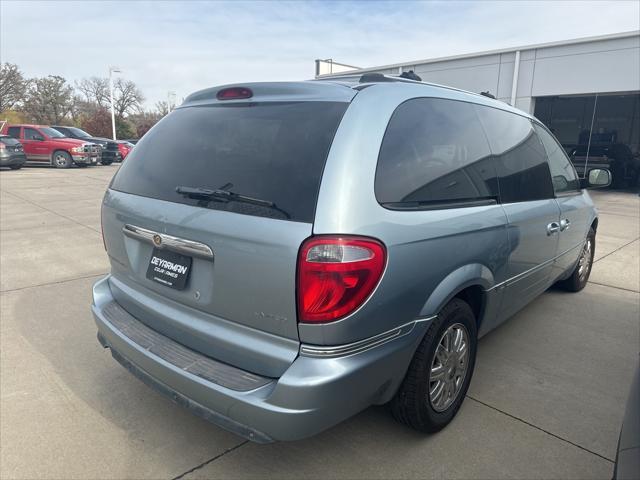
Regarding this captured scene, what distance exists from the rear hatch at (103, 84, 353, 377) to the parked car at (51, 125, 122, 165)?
21.2 m

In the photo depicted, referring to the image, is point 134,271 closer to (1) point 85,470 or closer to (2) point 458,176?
(1) point 85,470

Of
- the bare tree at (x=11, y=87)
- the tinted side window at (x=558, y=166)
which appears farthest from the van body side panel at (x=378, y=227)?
the bare tree at (x=11, y=87)

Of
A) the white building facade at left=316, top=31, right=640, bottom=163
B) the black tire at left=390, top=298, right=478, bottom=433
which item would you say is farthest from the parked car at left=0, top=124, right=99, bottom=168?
the black tire at left=390, top=298, right=478, bottom=433

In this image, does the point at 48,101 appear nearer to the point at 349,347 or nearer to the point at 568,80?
the point at 568,80

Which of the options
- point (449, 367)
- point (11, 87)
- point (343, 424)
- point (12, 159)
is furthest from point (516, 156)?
point (11, 87)

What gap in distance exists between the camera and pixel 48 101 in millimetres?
45406

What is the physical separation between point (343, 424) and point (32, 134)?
21275 millimetres

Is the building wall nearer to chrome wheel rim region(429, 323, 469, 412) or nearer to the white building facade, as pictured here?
the white building facade

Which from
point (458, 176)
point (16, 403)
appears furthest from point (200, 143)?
point (16, 403)

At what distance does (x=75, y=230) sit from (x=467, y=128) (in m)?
6.67

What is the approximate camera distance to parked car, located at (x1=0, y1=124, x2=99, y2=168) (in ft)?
61.9

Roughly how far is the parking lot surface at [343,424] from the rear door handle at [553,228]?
91 centimetres

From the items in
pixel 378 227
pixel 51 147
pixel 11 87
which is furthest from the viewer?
pixel 11 87

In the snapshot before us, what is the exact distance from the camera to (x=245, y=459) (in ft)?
7.42
